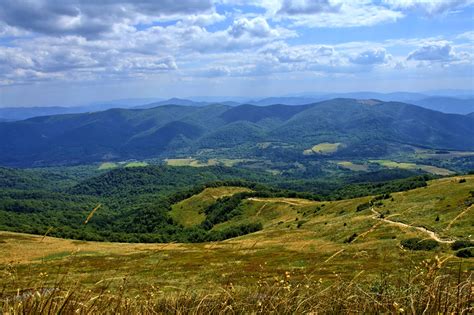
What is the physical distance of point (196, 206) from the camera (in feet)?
584

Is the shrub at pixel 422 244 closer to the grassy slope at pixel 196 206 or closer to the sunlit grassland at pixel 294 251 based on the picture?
the sunlit grassland at pixel 294 251

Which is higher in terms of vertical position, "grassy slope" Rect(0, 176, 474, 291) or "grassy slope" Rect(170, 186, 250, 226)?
"grassy slope" Rect(0, 176, 474, 291)

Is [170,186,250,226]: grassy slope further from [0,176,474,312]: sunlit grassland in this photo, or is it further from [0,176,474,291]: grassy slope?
[0,176,474,291]: grassy slope

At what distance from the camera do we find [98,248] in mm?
70000

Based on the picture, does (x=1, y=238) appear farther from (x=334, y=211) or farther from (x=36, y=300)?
(x=36, y=300)

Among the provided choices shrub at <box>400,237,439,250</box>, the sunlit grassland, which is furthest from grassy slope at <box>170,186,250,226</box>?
shrub at <box>400,237,439,250</box>

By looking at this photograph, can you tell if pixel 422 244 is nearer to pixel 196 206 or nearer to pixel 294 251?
pixel 294 251

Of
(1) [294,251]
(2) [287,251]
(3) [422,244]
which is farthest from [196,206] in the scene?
(3) [422,244]

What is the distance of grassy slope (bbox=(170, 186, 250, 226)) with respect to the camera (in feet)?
543

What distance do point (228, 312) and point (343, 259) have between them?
109 feet

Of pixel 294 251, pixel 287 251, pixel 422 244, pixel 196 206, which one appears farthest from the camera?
pixel 196 206

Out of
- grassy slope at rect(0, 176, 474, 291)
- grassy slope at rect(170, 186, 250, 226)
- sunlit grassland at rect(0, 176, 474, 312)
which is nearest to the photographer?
sunlit grassland at rect(0, 176, 474, 312)

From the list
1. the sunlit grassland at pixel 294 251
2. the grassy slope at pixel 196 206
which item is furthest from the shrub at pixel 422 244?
the grassy slope at pixel 196 206

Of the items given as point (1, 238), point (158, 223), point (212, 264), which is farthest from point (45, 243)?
point (158, 223)
